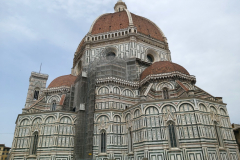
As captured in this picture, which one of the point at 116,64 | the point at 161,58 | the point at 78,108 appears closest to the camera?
the point at 78,108

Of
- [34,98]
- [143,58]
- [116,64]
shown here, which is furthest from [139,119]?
[34,98]

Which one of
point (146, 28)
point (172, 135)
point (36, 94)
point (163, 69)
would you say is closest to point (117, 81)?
point (163, 69)

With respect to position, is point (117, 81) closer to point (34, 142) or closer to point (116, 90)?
point (116, 90)

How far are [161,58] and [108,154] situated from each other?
17054 mm

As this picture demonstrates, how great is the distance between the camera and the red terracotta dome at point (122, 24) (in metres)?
30.5

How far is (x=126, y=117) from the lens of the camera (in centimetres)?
2053

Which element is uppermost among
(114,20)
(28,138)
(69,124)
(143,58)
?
(114,20)

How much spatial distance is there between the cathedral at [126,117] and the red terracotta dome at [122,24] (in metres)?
3.16

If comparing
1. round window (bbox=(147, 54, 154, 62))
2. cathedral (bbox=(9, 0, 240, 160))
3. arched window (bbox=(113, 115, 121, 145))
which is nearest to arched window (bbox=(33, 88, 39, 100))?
cathedral (bbox=(9, 0, 240, 160))

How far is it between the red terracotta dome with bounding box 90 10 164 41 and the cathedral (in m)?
3.16

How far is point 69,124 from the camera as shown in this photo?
20.5m

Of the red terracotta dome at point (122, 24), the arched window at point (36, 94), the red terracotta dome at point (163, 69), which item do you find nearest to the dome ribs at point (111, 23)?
the red terracotta dome at point (122, 24)

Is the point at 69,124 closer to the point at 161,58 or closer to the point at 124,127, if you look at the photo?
the point at 124,127

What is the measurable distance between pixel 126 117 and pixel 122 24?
1640cm
